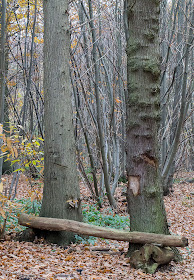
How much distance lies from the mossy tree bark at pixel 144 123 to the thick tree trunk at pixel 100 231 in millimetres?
133

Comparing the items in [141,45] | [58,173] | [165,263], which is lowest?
[165,263]

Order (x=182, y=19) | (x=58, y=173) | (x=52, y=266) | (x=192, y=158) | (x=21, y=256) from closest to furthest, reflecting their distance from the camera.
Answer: (x=52, y=266) → (x=21, y=256) → (x=58, y=173) → (x=182, y=19) → (x=192, y=158)

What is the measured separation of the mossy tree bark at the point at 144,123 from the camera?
160 inches

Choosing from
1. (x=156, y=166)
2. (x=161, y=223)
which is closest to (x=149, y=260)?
(x=161, y=223)

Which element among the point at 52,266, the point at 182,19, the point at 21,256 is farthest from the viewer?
the point at 182,19

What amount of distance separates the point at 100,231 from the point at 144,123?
5.49 feet

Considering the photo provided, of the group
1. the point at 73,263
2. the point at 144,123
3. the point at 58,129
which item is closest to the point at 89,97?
the point at 58,129

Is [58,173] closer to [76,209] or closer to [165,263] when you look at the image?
[76,209]

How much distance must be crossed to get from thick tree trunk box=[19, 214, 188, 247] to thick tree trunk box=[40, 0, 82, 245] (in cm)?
25

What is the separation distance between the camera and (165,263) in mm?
3977

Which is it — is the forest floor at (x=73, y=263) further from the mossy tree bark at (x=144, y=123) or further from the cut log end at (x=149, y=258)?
the mossy tree bark at (x=144, y=123)

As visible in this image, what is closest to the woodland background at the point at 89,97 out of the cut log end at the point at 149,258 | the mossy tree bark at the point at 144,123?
the cut log end at the point at 149,258

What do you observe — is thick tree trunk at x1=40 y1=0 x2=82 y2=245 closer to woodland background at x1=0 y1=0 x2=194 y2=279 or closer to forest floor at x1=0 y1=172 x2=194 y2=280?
woodland background at x1=0 y1=0 x2=194 y2=279

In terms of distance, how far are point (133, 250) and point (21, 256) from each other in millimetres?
1529
